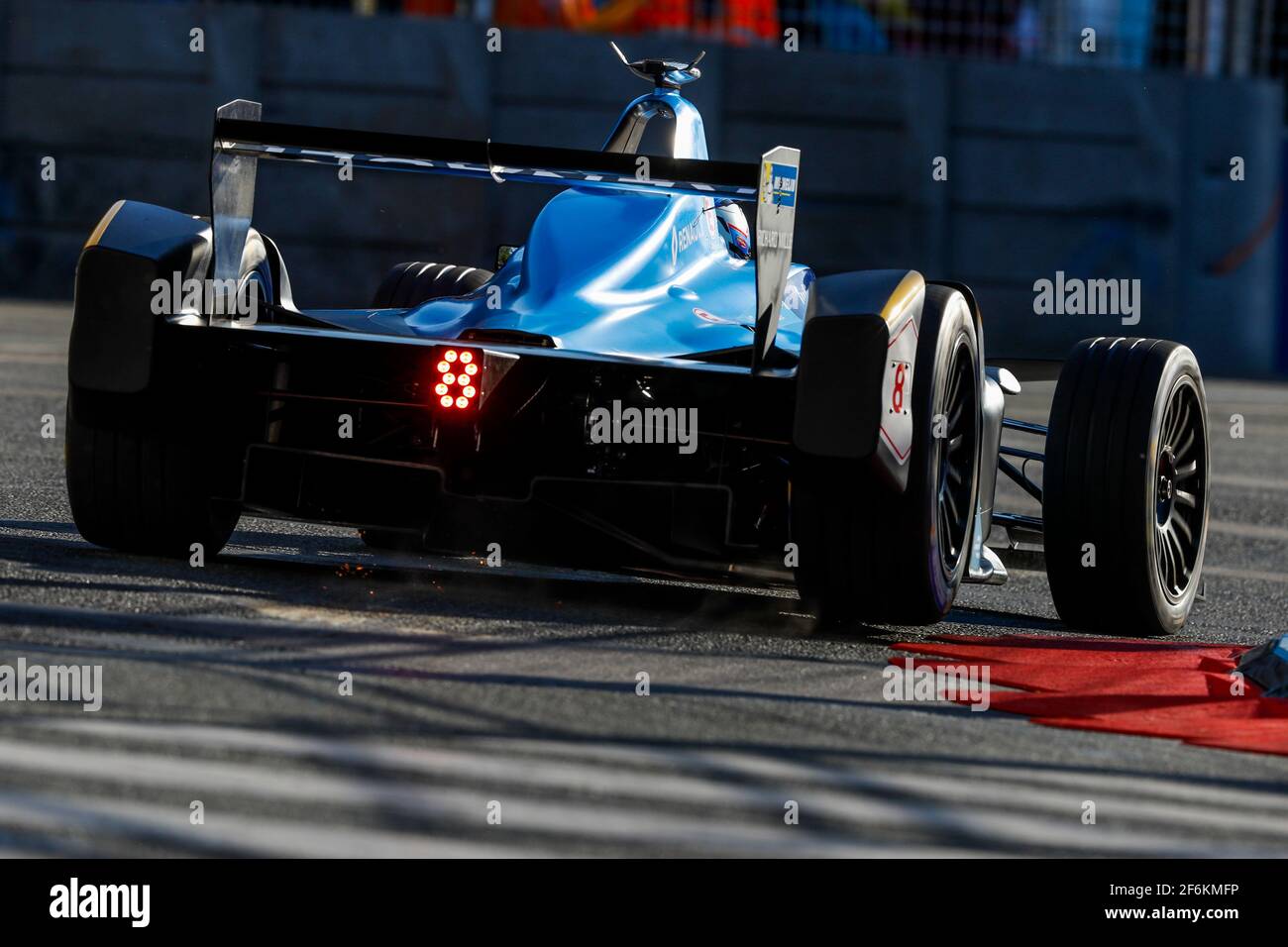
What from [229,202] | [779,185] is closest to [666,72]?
[229,202]

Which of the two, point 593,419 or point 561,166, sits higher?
point 561,166

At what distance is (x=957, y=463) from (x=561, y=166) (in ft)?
4.91

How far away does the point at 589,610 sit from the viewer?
612 centimetres

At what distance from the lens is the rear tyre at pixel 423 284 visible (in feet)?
26.4

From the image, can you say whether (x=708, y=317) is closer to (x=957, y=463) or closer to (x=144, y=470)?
(x=957, y=463)

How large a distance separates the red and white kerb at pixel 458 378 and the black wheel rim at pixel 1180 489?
2112 mm

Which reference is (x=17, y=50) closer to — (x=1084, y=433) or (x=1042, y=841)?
(x=1084, y=433)

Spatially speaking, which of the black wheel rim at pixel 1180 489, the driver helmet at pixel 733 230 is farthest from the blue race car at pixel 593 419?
the driver helmet at pixel 733 230

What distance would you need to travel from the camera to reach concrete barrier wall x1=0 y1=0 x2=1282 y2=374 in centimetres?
1880

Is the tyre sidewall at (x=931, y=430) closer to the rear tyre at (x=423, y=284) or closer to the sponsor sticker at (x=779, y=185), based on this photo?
the sponsor sticker at (x=779, y=185)

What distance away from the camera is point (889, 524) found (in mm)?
5633

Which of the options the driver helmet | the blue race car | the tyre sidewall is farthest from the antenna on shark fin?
the tyre sidewall

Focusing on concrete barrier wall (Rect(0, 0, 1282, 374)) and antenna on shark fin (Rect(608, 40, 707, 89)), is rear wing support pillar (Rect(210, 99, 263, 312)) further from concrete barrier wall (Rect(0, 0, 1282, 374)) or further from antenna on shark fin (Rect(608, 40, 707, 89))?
concrete barrier wall (Rect(0, 0, 1282, 374))
